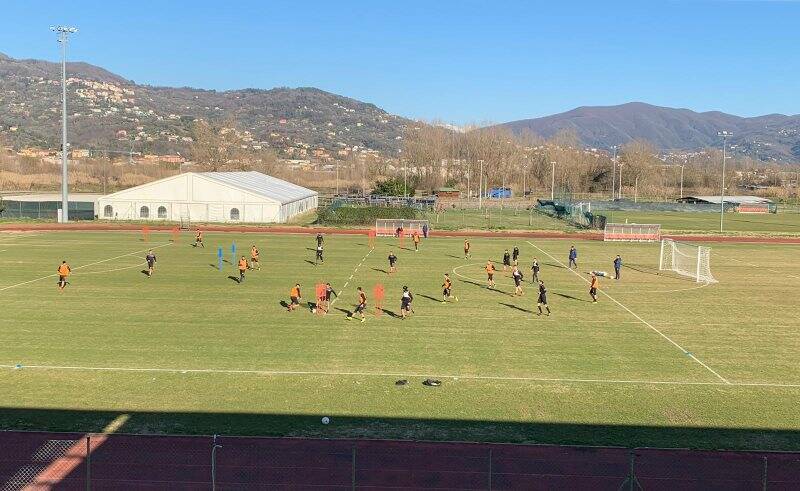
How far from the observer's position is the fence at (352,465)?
43.0 feet

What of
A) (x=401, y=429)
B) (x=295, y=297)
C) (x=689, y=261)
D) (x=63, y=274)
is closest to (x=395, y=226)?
(x=689, y=261)

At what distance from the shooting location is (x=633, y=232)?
196ft

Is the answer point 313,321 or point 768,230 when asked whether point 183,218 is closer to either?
point 313,321

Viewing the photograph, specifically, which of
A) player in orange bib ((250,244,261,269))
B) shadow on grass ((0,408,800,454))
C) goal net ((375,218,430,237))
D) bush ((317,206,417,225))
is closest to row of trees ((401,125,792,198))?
bush ((317,206,417,225))

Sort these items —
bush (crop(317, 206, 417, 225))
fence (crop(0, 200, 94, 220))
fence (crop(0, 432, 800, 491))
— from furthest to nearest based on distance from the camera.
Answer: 1. fence (crop(0, 200, 94, 220))
2. bush (crop(317, 206, 417, 225))
3. fence (crop(0, 432, 800, 491))

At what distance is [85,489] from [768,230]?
241 ft

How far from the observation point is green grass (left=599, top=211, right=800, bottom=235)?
7017 cm

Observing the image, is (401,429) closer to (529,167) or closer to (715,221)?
(715,221)

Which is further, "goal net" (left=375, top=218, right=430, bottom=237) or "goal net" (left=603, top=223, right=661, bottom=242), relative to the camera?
"goal net" (left=375, top=218, right=430, bottom=237)

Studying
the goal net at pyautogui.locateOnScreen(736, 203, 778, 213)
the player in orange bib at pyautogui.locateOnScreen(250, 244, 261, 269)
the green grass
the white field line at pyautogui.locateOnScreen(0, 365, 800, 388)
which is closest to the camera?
the white field line at pyautogui.locateOnScreen(0, 365, 800, 388)

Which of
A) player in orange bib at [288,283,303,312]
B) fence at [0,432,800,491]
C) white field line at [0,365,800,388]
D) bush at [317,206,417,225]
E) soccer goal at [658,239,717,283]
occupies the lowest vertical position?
fence at [0,432,800,491]

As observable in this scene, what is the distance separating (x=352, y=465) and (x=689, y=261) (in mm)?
34213

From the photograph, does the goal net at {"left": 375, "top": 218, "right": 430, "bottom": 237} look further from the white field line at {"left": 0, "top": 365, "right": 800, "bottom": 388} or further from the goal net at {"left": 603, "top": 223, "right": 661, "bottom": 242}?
the white field line at {"left": 0, "top": 365, "right": 800, "bottom": 388}

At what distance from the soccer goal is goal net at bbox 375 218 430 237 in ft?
68.7
